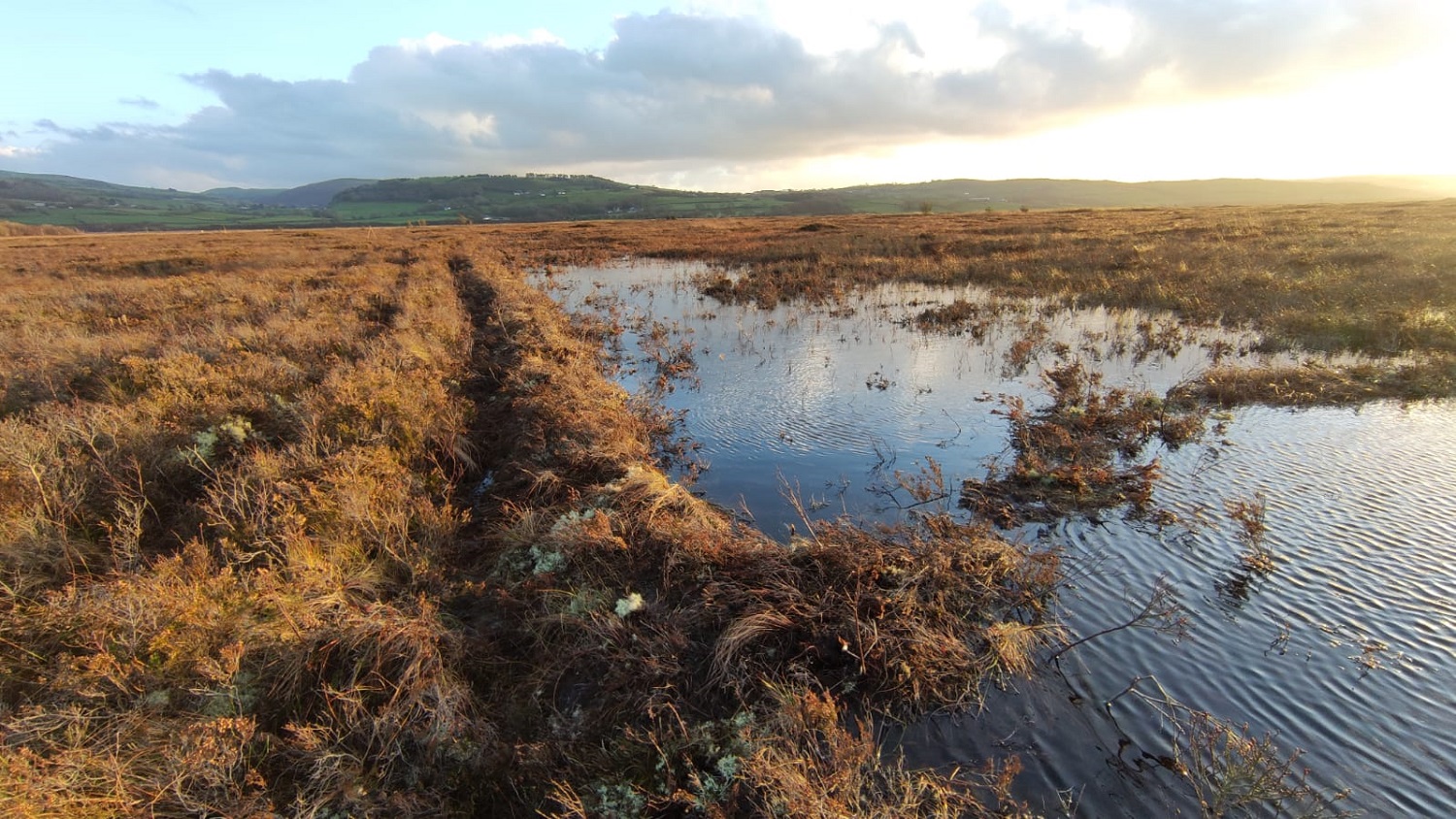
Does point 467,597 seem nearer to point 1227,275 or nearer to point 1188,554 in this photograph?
point 1188,554

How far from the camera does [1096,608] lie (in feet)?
20.5

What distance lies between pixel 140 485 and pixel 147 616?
351 cm

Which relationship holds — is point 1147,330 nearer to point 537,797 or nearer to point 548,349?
point 548,349

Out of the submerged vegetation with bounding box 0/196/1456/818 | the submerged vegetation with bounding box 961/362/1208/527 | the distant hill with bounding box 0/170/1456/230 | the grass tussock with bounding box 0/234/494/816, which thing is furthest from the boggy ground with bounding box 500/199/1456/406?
the distant hill with bounding box 0/170/1456/230

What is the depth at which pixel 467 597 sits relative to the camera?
6.45 metres

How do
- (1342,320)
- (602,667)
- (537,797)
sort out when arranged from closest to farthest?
(537,797) < (602,667) < (1342,320)

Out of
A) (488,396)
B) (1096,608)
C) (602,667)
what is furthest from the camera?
(488,396)

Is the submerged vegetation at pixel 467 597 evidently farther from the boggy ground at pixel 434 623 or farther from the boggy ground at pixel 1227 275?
the boggy ground at pixel 1227 275

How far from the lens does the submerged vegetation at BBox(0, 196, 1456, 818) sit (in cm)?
410

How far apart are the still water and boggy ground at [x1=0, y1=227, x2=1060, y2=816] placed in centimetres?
71

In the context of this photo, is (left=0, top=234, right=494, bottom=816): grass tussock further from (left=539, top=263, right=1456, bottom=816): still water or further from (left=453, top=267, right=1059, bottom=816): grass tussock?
(left=539, top=263, right=1456, bottom=816): still water

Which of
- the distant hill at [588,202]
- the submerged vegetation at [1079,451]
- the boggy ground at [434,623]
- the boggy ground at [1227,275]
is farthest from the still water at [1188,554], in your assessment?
the distant hill at [588,202]

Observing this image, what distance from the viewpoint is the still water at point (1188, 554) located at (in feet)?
15.2

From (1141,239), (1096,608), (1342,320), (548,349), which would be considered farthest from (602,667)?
(1141,239)
